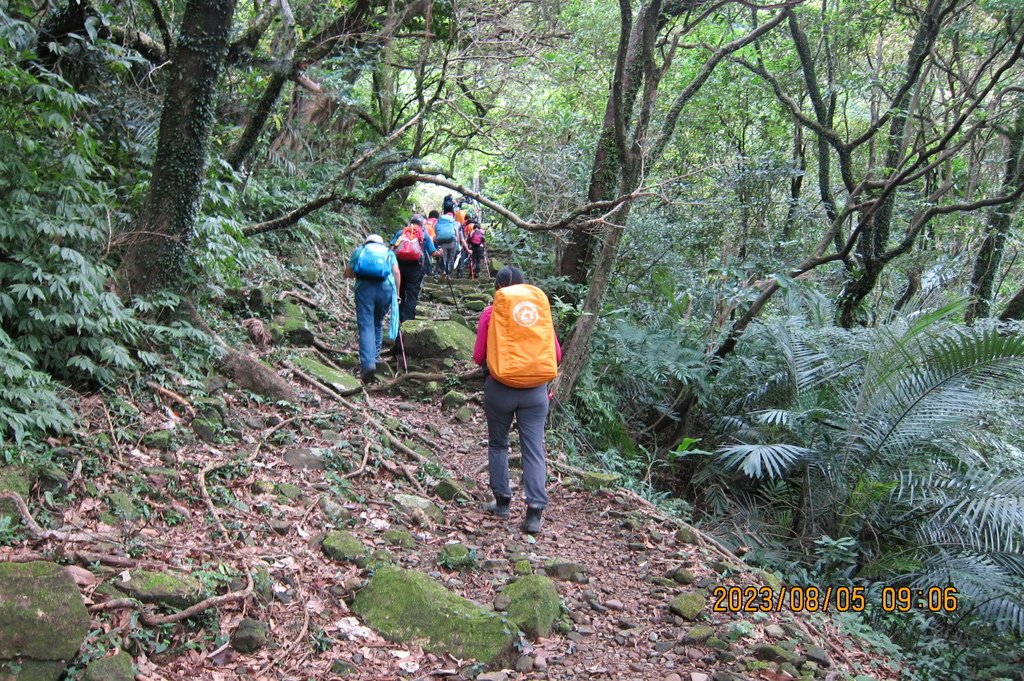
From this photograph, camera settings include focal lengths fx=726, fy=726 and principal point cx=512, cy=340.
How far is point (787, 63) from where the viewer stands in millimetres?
13797

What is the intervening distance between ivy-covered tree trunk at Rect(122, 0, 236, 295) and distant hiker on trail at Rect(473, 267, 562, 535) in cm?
283

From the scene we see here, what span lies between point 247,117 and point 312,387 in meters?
4.76

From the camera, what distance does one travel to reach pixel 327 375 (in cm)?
804

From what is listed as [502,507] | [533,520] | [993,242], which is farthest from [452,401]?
[993,242]

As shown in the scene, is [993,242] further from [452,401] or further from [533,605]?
[533,605]

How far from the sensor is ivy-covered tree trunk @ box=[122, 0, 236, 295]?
6.04m

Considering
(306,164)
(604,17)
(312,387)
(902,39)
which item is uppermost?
(902,39)

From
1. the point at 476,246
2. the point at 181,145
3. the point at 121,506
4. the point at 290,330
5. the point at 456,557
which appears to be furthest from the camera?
the point at 476,246

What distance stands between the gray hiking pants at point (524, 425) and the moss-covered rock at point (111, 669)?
3.00 meters

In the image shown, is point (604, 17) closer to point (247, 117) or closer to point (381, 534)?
point (247, 117)

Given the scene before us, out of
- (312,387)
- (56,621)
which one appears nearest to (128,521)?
(56,621)

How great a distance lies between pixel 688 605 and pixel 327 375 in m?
4.79

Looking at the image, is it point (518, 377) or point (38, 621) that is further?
point (518, 377)

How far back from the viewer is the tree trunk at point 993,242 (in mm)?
12031
